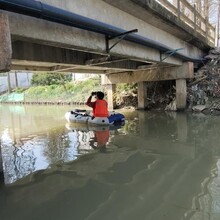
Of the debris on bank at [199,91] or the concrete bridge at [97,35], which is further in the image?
the debris on bank at [199,91]

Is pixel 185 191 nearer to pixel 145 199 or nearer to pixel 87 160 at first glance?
pixel 145 199

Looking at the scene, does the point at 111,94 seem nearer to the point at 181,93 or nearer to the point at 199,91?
the point at 181,93

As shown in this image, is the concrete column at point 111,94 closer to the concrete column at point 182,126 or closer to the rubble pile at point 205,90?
the rubble pile at point 205,90

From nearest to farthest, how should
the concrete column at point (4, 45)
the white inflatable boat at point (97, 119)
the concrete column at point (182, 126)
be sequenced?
the concrete column at point (4, 45) → the concrete column at point (182, 126) → the white inflatable boat at point (97, 119)

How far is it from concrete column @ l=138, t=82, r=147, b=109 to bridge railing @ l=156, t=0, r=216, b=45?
4.18 m

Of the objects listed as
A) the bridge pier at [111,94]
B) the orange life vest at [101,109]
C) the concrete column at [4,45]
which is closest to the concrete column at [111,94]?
the bridge pier at [111,94]

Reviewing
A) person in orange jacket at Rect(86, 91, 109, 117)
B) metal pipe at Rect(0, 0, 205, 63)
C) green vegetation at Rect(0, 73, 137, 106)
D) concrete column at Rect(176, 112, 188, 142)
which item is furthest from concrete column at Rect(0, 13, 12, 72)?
green vegetation at Rect(0, 73, 137, 106)

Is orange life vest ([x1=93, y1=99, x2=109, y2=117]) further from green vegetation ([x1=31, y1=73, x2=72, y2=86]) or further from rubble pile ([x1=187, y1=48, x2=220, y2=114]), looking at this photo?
green vegetation ([x1=31, y1=73, x2=72, y2=86])

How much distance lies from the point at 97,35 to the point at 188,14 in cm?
980

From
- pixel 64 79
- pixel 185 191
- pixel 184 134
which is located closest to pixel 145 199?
pixel 185 191

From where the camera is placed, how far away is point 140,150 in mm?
7871

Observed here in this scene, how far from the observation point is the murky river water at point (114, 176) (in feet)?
13.9

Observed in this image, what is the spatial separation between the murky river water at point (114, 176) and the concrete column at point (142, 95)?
743 cm

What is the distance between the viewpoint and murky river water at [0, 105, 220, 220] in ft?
13.9
